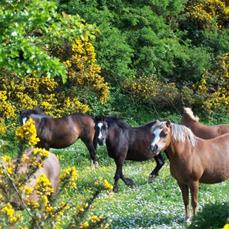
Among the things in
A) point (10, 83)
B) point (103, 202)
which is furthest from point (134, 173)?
point (10, 83)

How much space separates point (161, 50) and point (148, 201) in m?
11.4

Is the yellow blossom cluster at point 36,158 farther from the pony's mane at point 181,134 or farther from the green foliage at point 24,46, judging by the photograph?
the pony's mane at point 181,134

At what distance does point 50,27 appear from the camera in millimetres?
8508

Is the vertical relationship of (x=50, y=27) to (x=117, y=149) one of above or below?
above

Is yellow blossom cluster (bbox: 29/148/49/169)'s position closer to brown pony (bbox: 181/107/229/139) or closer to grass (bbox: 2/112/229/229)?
grass (bbox: 2/112/229/229)

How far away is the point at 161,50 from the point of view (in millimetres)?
22688

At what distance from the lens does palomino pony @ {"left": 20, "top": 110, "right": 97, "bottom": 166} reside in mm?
16359

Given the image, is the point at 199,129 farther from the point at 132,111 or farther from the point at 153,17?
the point at 153,17

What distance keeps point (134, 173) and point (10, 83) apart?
252 inches

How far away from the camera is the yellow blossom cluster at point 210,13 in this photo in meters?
25.1

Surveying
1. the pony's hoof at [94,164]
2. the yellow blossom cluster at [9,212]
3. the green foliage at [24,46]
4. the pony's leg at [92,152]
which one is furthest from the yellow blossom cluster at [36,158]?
the pony's leg at [92,152]

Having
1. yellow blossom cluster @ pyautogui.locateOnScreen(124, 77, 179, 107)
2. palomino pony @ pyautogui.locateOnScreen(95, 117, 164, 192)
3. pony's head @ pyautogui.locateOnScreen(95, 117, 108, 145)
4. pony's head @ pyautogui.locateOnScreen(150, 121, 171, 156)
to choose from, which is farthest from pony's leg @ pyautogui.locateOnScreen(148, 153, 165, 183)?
yellow blossom cluster @ pyautogui.locateOnScreen(124, 77, 179, 107)

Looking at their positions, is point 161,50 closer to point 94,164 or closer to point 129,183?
point 94,164

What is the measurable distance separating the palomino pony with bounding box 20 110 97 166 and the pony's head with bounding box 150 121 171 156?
19.6 ft
